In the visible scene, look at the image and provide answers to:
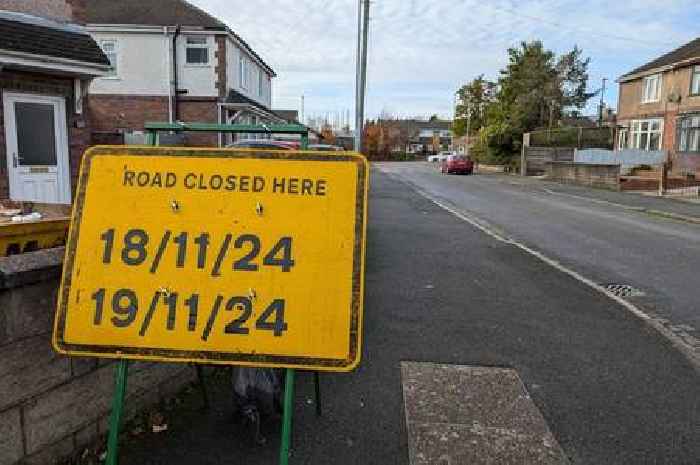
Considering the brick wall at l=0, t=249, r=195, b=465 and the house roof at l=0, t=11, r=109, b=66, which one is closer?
the brick wall at l=0, t=249, r=195, b=465

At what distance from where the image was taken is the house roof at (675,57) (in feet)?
102

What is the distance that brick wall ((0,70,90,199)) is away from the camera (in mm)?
8680

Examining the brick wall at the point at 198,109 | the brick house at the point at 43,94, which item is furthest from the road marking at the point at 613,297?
the brick wall at the point at 198,109

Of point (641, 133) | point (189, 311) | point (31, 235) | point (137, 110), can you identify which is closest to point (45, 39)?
point (31, 235)

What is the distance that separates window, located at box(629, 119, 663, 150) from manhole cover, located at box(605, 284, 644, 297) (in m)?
30.5

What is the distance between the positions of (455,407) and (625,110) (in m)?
40.2

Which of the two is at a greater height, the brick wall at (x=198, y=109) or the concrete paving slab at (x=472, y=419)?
the brick wall at (x=198, y=109)

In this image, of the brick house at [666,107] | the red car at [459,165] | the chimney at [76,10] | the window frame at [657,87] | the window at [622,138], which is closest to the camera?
the chimney at [76,10]

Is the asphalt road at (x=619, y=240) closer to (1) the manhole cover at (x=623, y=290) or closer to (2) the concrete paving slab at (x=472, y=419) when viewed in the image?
(1) the manhole cover at (x=623, y=290)

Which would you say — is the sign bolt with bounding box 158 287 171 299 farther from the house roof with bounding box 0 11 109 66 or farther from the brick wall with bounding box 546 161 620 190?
the brick wall with bounding box 546 161 620 190

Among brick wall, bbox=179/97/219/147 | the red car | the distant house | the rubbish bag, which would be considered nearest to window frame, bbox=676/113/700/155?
the red car

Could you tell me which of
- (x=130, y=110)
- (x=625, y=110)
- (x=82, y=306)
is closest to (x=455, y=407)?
Result: (x=82, y=306)

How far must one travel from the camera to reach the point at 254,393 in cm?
303

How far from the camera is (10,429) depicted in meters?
2.46
